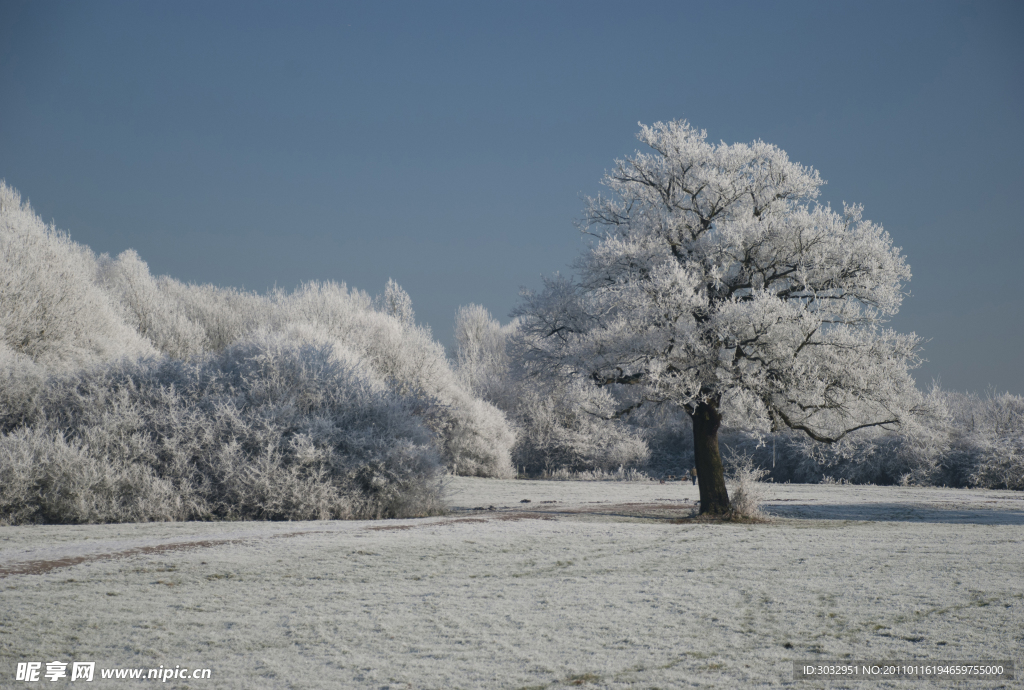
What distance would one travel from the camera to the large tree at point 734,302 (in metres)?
13.2

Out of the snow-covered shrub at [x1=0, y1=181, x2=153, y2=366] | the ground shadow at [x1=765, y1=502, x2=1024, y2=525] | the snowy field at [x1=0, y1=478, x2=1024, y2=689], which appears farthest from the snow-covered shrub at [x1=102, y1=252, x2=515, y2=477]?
the snowy field at [x1=0, y1=478, x2=1024, y2=689]

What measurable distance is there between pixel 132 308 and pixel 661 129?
32213 millimetres

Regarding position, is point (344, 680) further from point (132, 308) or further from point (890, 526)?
point (132, 308)

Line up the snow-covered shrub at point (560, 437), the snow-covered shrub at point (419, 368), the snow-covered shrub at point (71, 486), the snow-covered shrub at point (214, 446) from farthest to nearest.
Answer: the snow-covered shrub at point (560, 437) < the snow-covered shrub at point (419, 368) < the snow-covered shrub at point (214, 446) < the snow-covered shrub at point (71, 486)

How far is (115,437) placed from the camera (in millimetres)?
14266

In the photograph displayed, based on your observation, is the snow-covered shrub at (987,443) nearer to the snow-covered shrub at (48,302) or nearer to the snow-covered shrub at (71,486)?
the snow-covered shrub at (71,486)

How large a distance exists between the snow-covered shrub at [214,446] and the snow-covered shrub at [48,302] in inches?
279

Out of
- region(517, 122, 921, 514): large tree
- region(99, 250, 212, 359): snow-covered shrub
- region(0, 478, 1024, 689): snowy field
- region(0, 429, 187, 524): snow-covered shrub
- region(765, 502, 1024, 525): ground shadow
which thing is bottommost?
region(765, 502, 1024, 525): ground shadow

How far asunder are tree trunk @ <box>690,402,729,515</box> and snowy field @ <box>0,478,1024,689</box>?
343cm

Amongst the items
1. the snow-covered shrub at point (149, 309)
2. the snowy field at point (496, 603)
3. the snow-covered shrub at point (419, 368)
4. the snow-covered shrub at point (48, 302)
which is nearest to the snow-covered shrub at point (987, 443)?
the snow-covered shrub at point (419, 368)

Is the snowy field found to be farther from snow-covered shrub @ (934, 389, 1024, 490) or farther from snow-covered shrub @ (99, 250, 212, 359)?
snow-covered shrub @ (99, 250, 212, 359)

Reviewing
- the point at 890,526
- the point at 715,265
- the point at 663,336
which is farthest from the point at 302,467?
the point at 890,526

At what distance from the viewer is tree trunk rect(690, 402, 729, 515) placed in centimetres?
1483

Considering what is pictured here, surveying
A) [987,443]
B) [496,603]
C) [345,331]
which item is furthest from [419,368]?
[496,603]
